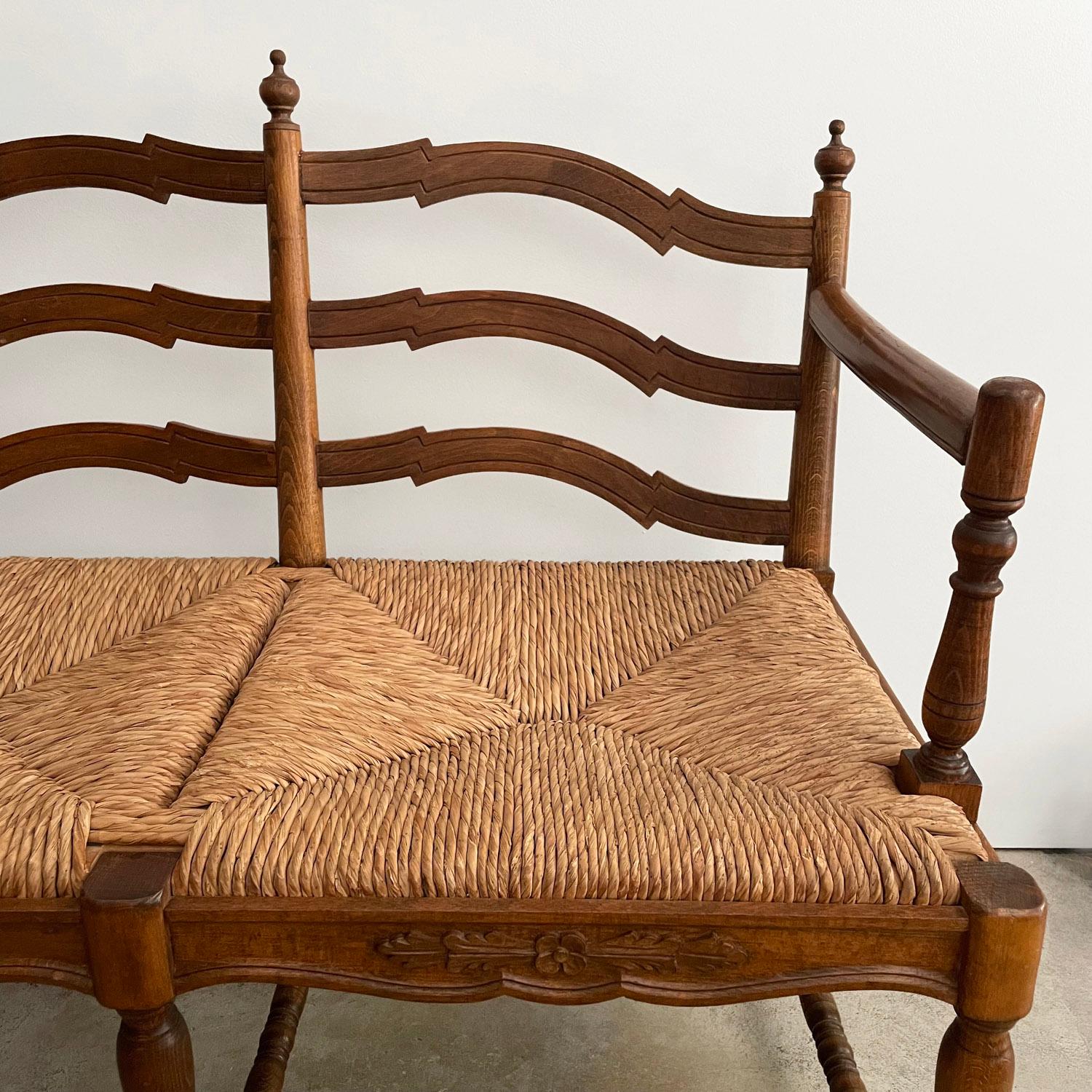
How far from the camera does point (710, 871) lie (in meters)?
0.75

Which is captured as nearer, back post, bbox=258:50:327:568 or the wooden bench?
the wooden bench

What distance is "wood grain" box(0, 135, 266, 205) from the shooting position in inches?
44.4

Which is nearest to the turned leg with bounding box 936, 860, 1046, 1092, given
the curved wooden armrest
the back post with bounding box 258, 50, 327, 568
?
the curved wooden armrest

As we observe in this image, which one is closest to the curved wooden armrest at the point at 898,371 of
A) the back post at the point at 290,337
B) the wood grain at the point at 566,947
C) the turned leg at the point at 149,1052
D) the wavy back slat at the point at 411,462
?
the wavy back slat at the point at 411,462

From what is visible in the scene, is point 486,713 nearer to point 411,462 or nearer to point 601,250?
point 411,462

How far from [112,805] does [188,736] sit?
0.31 feet

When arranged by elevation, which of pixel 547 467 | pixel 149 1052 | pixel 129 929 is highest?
pixel 547 467

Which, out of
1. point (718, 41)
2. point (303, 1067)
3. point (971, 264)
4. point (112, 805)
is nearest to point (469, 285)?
point (718, 41)

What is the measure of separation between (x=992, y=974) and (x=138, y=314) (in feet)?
3.11

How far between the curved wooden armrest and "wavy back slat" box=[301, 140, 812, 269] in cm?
8

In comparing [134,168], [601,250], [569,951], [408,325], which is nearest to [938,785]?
[569,951]

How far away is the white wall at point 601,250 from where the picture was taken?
1282mm

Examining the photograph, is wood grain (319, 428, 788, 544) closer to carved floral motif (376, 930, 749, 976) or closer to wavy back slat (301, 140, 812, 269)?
wavy back slat (301, 140, 812, 269)

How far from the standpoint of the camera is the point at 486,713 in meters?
0.93
